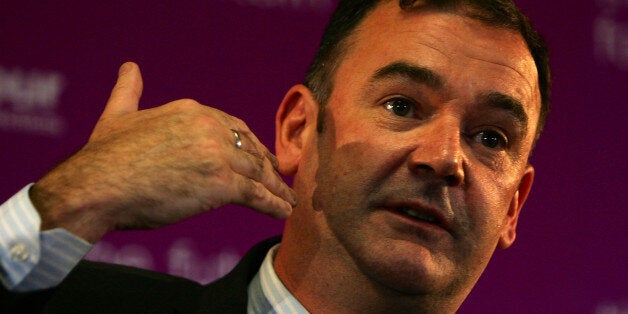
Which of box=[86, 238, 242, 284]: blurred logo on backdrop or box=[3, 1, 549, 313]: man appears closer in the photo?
box=[3, 1, 549, 313]: man

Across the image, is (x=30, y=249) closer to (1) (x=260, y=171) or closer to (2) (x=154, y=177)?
(2) (x=154, y=177)

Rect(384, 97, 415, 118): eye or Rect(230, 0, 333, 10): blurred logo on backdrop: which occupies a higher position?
Rect(384, 97, 415, 118): eye

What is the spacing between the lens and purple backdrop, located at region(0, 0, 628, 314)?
2445 millimetres

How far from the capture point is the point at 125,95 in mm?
1804

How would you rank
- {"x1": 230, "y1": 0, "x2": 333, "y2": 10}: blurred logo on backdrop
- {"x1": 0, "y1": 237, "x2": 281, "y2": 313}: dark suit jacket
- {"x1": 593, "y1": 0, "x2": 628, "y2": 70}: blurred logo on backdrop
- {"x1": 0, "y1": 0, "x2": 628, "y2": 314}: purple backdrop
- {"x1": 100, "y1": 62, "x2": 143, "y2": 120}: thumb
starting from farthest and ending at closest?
{"x1": 593, "y1": 0, "x2": 628, "y2": 70}: blurred logo on backdrop
{"x1": 230, "y1": 0, "x2": 333, "y2": 10}: blurred logo on backdrop
{"x1": 0, "y1": 0, "x2": 628, "y2": 314}: purple backdrop
{"x1": 0, "y1": 237, "x2": 281, "y2": 313}: dark suit jacket
{"x1": 100, "y1": 62, "x2": 143, "y2": 120}: thumb

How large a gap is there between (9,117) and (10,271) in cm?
90

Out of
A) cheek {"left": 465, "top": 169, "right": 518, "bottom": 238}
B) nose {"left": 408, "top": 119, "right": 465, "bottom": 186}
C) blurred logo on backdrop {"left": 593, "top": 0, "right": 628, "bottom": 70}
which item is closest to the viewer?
nose {"left": 408, "top": 119, "right": 465, "bottom": 186}

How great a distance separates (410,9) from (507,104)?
31 cm

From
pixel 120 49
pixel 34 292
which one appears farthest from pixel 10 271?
pixel 120 49

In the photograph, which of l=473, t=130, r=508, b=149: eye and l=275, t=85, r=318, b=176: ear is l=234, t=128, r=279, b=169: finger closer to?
l=275, t=85, r=318, b=176: ear

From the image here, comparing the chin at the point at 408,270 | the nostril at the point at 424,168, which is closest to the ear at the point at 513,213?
the chin at the point at 408,270

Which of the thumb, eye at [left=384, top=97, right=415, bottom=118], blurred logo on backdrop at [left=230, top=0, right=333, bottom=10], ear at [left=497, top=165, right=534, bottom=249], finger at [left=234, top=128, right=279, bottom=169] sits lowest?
ear at [left=497, top=165, right=534, bottom=249]

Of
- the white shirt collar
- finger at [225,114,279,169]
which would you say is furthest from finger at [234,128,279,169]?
the white shirt collar

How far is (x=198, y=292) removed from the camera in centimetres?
227
